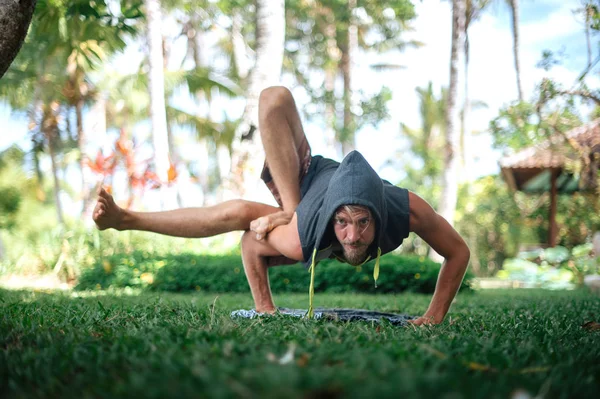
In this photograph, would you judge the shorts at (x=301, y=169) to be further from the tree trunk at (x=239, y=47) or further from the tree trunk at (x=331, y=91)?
the tree trunk at (x=239, y=47)

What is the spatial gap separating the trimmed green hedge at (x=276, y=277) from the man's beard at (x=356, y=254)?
5.23m

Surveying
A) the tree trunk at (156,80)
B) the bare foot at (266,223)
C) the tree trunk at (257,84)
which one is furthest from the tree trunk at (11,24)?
the tree trunk at (156,80)

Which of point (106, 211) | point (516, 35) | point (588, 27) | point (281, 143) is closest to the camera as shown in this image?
point (106, 211)

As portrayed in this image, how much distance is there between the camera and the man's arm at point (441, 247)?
133 inches

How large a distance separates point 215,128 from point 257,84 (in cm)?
1276

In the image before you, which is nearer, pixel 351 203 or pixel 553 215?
pixel 351 203

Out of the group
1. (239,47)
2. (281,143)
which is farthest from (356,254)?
(239,47)

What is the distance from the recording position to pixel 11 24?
9.09 feet

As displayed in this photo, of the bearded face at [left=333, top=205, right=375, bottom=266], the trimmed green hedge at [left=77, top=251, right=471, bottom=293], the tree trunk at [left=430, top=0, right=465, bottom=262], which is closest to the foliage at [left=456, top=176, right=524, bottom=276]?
the tree trunk at [left=430, top=0, right=465, bottom=262]

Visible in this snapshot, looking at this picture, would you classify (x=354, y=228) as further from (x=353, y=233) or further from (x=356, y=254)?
(x=356, y=254)

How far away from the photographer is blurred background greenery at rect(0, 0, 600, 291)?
8.82m

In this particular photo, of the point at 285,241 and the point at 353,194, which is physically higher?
the point at 353,194

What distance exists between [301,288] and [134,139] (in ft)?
17.4

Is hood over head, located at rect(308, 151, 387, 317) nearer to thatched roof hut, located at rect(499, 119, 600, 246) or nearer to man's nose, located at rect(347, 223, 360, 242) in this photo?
man's nose, located at rect(347, 223, 360, 242)
